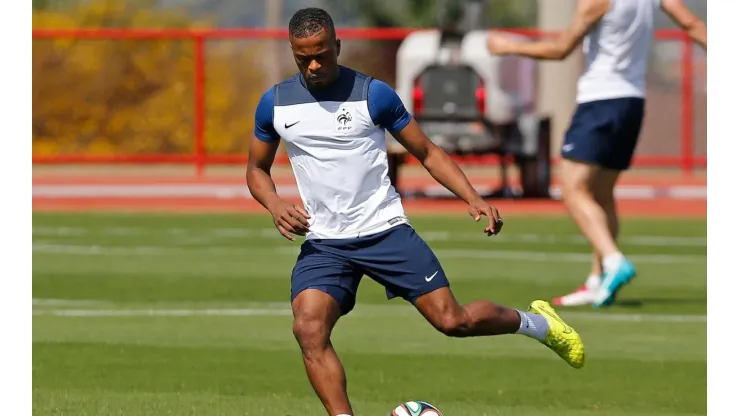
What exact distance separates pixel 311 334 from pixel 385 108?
1026 mm

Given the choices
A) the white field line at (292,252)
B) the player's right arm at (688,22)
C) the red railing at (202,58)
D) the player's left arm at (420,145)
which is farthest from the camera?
the red railing at (202,58)

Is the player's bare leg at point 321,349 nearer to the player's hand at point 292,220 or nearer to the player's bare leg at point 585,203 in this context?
the player's hand at point 292,220

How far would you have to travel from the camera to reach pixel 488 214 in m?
7.12

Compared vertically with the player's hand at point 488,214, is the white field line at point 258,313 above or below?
below

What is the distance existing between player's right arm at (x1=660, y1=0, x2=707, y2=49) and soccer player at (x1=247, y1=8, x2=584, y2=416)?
4.55 meters

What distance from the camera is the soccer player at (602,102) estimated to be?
1149cm

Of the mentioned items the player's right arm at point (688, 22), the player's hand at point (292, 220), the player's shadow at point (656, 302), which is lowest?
the player's shadow at point (656, 302)

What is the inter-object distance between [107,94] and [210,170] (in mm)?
4856

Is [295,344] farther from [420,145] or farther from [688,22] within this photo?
[688,22]

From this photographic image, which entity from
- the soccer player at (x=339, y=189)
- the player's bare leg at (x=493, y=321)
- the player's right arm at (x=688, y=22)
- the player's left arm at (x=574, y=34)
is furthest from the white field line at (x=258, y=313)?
the soccer player at (x=339, y=189)

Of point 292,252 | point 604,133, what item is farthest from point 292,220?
point 292,252

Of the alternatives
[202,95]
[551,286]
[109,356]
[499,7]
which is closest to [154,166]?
[202,95]

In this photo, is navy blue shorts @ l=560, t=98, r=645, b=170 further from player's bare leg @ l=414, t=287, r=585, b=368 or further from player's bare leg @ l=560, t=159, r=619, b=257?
player's bare leg @ l=414, t=287, r=585, b=368

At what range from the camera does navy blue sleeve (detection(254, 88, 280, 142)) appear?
727cm
